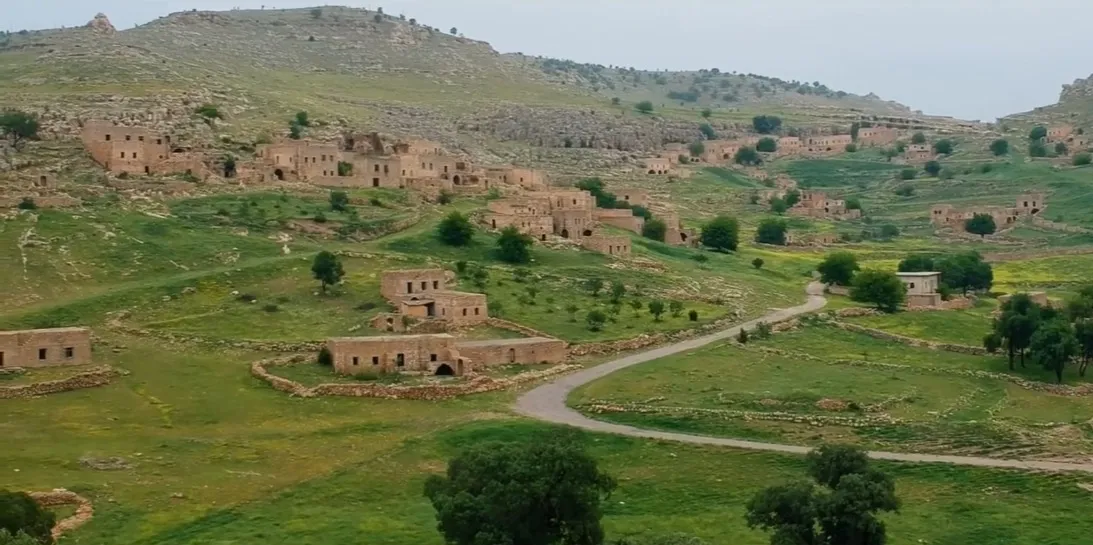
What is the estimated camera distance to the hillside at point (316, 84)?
84.8 metres

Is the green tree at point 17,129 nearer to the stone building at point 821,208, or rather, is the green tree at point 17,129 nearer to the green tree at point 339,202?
the green tree at point 339,202

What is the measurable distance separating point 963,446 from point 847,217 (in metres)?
72.7

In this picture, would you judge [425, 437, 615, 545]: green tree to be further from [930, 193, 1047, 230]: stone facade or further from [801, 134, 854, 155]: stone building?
[801, 134, 854, 155]: stone building

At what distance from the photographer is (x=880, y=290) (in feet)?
201

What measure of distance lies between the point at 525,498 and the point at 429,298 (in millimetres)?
24736

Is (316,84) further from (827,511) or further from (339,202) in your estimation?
(827,511)

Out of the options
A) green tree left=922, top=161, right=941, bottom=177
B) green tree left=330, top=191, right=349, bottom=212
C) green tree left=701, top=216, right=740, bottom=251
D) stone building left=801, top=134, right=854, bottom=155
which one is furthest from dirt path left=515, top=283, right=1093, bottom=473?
stone building left=801, top=134, right=854, bottom=155

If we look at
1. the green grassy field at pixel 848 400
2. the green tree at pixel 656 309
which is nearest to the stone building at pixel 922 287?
the green grassy field at pixel 848 400

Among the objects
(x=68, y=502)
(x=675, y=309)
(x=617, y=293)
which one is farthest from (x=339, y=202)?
(x=68, y=502)

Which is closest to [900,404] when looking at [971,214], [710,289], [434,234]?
[710,289]

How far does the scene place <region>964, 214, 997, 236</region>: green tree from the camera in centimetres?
9356

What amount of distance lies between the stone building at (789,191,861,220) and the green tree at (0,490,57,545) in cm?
8587

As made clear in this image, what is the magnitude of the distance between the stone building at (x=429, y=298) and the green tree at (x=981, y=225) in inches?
2269

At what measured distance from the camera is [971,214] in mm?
97438
